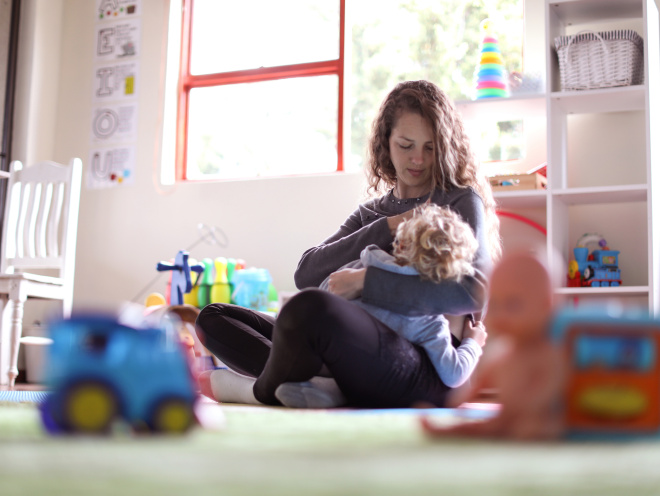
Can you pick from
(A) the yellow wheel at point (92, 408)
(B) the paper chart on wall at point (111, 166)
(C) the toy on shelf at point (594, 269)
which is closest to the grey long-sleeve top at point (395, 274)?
(A) the yellow wheel at point (92, 408)

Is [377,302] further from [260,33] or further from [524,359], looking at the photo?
[260,33]

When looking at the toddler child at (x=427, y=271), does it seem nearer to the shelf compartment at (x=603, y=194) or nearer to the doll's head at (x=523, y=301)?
the doll's head at (x=523, y=301)

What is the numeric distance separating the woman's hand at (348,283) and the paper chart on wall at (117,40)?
2.70m

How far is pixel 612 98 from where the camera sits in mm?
2545

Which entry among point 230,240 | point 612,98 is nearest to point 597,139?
point 612,98


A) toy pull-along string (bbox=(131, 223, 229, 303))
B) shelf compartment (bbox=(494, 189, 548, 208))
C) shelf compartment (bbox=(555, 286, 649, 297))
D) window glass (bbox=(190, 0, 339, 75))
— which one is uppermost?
window glass (bbox=(190, 0, 339, 75))

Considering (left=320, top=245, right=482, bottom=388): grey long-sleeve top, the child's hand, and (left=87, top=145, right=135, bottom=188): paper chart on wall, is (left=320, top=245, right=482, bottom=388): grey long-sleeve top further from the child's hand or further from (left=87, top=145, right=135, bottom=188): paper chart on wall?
(left=87, top=145, right=135, bottom=188): paper chart on wall

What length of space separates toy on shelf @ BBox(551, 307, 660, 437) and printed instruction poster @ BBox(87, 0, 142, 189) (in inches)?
129

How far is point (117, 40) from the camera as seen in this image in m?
3.77

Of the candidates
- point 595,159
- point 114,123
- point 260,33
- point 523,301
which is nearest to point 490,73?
point 595,159

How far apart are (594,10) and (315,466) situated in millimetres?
2513

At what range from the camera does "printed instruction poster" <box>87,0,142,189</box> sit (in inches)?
145

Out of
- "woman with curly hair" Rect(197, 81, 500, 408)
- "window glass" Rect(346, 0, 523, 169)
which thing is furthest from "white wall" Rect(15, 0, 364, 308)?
"woman with curly hair" Rect(197, 81, 500, 408)

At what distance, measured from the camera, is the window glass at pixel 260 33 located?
11.4 feet
